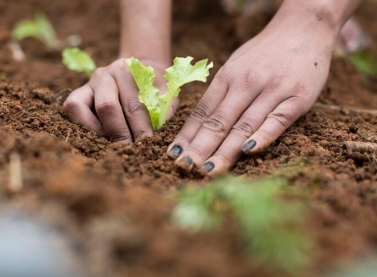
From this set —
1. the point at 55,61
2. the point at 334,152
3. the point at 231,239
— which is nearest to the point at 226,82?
the point at 334,152

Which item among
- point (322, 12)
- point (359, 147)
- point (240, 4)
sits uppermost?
point (322, 12)

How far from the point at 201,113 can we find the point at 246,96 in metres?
0.17

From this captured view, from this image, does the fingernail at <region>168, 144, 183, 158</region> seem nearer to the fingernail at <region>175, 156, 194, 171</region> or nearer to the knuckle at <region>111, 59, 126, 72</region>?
the fingernail at <region>175, 156, 194, 171</region>

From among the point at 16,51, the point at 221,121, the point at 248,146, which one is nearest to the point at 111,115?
the point at 221,121

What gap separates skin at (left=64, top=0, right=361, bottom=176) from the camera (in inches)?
65.8

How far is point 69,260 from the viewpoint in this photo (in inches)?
40.1

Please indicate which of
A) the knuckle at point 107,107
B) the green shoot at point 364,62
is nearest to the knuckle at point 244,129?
the knuckle at point 107,107

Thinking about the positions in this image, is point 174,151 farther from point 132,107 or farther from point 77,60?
point 77,60

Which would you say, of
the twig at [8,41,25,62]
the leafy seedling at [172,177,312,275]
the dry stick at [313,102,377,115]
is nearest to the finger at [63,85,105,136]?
the leafy seedling at [172,177,312,275]

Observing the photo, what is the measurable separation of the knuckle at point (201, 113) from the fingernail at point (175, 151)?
136 millimetres

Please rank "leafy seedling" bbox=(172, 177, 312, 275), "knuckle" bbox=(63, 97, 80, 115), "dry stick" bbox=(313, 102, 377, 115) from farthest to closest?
"dry stick" bbox=(313, 102, 377, 115) → "knuckle" bbox=(63, 97, 80, 115) → "leafy seedling" bbox=(172, 177, 312, 275)

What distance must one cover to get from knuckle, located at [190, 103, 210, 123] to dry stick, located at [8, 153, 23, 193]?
0.61 meters

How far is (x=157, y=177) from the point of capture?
155 cm

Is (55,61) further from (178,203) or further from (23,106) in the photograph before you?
(178,203)
